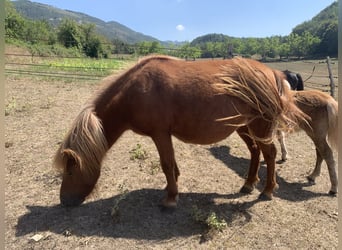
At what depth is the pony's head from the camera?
3.07m

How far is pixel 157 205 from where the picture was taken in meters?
3.59

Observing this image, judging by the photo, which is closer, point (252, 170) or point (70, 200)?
point (70, 200)

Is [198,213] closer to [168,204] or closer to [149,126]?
[168,204]

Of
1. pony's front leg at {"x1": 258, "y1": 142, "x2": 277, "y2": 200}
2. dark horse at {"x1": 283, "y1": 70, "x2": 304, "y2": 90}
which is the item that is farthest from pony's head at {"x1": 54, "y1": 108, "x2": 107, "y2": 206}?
dark horse at {"x1": 283, "y1": 70, "x2": 304, "y2": 90}

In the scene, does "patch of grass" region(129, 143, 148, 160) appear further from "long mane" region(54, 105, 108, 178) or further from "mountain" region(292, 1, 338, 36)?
"mountain" region(292, 1, 338, 36)

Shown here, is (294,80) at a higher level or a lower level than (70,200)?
higher

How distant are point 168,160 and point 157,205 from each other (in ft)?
2.15

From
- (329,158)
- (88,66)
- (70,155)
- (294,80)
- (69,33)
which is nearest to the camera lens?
(70,155)

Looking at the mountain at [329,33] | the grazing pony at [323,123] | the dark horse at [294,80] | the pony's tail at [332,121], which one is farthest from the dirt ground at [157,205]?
the mountain at [329,33]

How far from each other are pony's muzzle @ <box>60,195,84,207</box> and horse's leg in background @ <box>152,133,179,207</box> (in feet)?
3.34

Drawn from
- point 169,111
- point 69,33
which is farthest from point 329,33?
point 69,33

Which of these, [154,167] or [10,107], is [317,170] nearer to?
[154,167]

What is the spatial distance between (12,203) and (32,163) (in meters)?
1.03

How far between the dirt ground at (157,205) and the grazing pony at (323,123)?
0.47 meters
